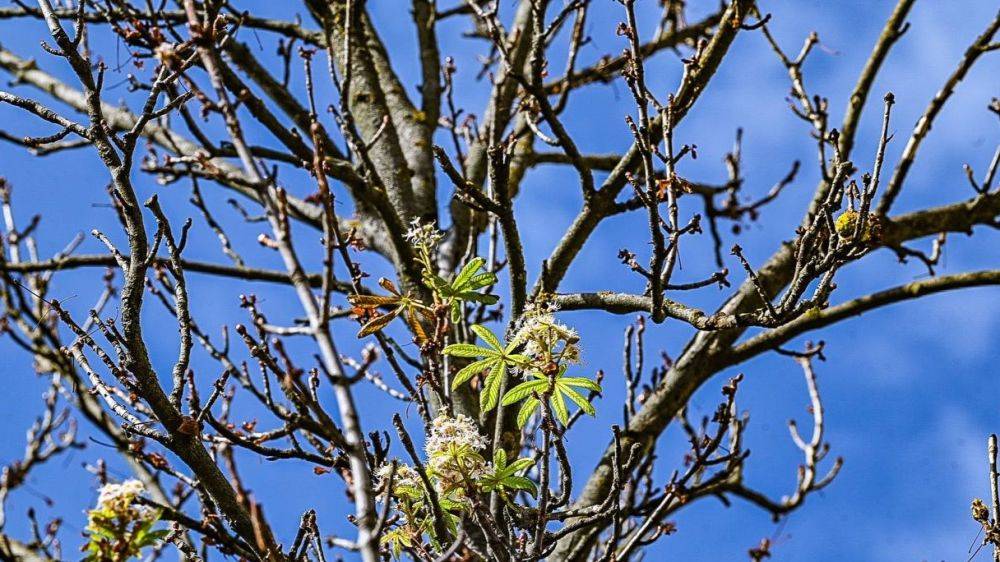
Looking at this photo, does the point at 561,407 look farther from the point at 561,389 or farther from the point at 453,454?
the point at 453,454

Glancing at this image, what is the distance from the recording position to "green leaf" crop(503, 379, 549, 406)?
7.20ft

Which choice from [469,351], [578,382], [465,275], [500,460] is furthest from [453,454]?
[465,275]

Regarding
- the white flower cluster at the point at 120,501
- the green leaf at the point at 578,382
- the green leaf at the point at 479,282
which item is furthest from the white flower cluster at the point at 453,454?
the white flower cluster at the point at 120,501

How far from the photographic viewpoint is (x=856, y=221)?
95.7 inches

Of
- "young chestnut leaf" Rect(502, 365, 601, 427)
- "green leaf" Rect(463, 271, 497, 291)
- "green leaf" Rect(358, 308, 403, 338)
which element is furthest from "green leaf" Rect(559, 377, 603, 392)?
"green leaf" Rect(358, 308, 403, 338)

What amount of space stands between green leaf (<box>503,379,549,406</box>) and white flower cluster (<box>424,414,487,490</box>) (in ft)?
0.43

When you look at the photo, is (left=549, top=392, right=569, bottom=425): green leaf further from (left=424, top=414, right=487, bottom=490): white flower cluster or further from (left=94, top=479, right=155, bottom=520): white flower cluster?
(left=94, top=479, right=155, bottom=520): white flower cluster

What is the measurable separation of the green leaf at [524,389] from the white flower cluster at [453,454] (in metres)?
0.13

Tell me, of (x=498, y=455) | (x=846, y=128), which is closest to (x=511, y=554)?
(x=498, y=455)

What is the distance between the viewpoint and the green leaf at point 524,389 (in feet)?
7.20

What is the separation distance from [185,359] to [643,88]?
5.31 ft

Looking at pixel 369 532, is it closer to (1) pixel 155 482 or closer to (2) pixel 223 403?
(1) pixel 155 482

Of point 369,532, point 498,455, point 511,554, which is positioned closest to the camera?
point 369,532

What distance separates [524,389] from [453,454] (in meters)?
0.26
